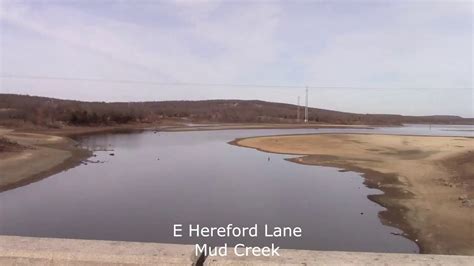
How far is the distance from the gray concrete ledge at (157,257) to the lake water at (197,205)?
667cm

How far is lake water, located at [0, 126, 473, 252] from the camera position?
972cm

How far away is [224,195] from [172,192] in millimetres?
1844

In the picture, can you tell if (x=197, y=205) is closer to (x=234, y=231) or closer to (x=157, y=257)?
(x=234, y=231)

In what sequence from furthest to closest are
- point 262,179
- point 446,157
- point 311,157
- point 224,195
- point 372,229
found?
point 311,157
point 446,157
point 262,179
point 224,195
point 372,229

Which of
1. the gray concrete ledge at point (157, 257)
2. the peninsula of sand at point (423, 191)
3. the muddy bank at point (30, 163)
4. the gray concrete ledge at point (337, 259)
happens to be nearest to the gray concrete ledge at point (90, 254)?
the gray concrete ledge at point (157, 257)

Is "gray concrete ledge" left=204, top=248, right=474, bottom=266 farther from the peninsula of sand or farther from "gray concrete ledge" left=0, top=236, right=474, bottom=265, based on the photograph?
the peninsula of sand

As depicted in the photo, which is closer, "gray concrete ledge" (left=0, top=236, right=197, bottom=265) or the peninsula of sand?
"gray concrete ledge" (left=0, top=236, right=197, bottom=265)

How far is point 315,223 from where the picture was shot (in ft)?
35.5

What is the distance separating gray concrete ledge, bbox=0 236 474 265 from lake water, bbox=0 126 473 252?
21.9 ft

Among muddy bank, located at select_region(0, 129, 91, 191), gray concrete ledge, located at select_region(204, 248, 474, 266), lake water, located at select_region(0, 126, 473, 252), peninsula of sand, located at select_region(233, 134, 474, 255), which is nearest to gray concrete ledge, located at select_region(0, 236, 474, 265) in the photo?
gray concrete ledge, located at select_region(204, 248, 474, 266)

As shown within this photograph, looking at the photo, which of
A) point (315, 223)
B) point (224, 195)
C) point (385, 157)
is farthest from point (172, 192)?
point (385, 157)

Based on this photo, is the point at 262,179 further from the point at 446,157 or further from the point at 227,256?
the point at 227,256

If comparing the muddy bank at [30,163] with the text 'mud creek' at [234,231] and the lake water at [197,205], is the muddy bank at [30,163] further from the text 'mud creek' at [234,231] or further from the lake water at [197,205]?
the text 'mud creek' at [234,231]

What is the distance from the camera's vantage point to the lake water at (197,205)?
9.72 metres
